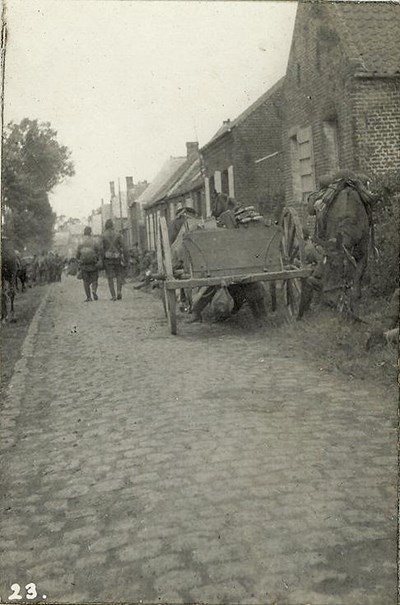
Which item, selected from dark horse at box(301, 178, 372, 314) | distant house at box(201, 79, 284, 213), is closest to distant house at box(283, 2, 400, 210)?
dark horse at box(301, 178, 372, 314)

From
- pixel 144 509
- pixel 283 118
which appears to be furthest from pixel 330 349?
pixel 283 118

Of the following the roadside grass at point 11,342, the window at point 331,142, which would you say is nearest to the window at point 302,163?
the window at point 331,142

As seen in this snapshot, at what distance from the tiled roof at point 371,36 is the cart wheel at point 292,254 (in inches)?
169

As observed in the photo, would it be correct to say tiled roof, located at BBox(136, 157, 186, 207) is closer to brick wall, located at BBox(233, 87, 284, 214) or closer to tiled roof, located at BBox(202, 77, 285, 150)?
tiled roof, located at BBox(202, 77, 285, 150)

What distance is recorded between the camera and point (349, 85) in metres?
12.4

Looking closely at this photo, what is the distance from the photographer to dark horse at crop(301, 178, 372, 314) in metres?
7.97

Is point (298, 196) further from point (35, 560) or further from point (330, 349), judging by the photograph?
point (35, 560)

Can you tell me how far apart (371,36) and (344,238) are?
6.76 meters

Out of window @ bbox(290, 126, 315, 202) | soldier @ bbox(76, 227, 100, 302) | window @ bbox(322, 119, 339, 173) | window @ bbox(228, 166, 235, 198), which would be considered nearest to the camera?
window @ bbox(322, 119, 339, 173)

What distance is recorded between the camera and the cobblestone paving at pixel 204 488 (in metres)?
2.64

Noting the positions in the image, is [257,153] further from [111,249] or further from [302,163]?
[111,249]

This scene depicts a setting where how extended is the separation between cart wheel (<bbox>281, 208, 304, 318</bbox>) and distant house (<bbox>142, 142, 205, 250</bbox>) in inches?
428

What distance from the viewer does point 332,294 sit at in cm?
841

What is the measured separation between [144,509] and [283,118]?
14989 millimetres
